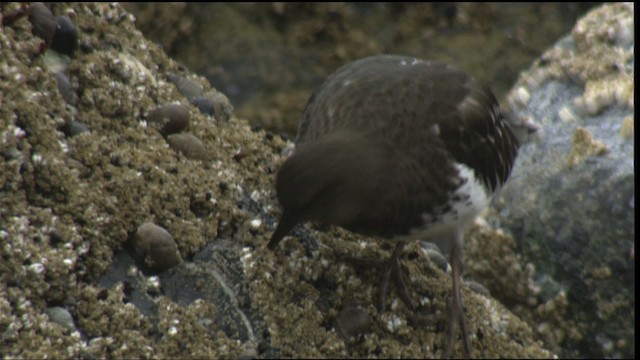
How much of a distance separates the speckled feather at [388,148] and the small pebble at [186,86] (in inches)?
25.7

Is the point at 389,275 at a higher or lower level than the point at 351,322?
higher

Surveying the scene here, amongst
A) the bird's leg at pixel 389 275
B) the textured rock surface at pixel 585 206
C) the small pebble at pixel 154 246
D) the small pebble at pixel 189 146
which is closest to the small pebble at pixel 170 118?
the small pebble at pixel 189 146

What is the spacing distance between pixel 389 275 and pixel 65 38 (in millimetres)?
1787

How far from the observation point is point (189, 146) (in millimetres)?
4617

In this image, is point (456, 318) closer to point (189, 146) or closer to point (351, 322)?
point (351, 322)

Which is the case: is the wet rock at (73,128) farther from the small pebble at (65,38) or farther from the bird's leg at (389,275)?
the bird's leg at (389,275)

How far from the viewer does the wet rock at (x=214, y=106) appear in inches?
199

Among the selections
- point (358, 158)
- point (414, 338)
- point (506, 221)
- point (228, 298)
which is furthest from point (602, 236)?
point (228, 298)

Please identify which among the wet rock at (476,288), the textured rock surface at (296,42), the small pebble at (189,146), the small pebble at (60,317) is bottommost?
the textured rock surface at (296,42)

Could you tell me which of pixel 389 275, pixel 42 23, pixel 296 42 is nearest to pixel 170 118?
pixel 42 23

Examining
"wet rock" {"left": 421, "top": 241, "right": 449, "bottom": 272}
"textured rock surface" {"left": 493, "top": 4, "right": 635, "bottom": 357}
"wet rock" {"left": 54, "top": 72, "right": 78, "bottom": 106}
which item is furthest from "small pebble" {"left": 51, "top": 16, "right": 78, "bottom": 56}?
"textured rock surface" {"left": 493, "top": 4, "right": 635, "bottom": 357}

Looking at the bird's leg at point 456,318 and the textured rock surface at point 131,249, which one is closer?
the textured rock surface at point 131,249

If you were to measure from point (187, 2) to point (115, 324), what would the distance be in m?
4.32

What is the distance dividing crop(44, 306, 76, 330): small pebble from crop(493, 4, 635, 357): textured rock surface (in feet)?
9.46
